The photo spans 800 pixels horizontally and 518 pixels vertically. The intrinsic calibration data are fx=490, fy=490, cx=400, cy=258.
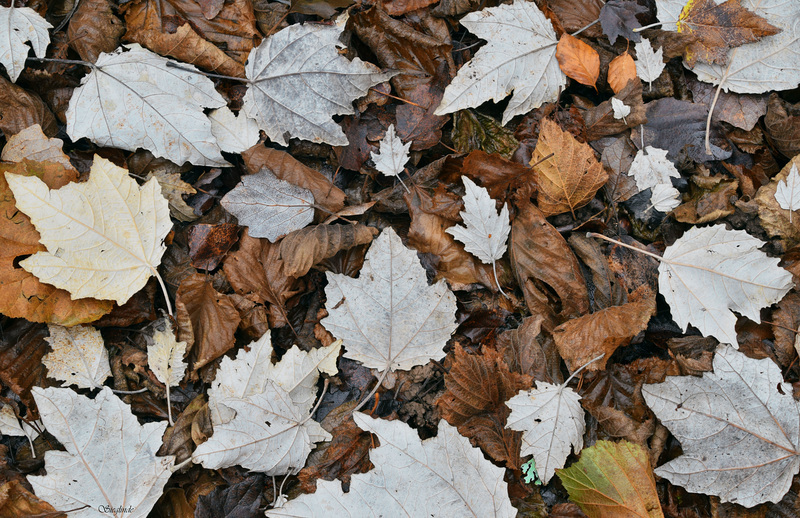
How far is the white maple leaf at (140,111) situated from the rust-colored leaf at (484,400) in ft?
4.40

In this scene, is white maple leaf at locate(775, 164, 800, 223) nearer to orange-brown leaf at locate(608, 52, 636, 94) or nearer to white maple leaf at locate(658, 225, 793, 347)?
white maple leaf at locate(658, 225, 793, 347)

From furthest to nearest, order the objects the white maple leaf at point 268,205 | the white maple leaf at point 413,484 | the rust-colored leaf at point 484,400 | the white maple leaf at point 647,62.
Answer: the white maple leaf at point 647,62, the white maple leaf at point 268,205, the rust-colored leaf at point 484,400, the white maple leaf at point 413,484

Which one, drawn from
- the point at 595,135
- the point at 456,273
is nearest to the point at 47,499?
the point at 456,273

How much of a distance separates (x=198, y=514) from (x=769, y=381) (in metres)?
2.16

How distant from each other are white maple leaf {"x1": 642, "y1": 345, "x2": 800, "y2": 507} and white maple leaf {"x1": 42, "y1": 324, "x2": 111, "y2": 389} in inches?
85.8

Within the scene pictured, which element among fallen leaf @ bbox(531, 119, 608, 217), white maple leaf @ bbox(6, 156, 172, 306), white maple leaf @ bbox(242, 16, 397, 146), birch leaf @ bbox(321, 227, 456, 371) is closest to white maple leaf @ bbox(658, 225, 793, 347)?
fallen leaf @ bbox(531, 119, 608, 217)

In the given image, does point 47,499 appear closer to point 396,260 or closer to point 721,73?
point 396,260

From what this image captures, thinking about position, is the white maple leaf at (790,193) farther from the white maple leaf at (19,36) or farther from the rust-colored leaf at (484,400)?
the white maple leaf at (19,36)

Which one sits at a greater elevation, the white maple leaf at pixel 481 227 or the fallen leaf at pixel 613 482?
the white maple leaf at pixel 481 227

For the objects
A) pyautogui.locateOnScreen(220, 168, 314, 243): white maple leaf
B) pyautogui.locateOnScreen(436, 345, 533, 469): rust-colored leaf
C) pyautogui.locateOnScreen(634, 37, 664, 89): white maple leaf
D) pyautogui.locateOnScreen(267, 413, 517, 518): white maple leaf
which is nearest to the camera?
pyautogui.locateOnScreen(267, 413, 517, 518): white maple leaf

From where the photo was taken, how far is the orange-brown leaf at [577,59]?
2.11 metres

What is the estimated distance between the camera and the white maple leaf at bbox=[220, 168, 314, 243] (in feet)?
6.50

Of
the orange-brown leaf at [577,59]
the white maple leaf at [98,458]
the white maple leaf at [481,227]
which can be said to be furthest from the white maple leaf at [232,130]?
the orange-brown leaf at [577,59]

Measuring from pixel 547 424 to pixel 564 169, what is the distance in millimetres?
1001
